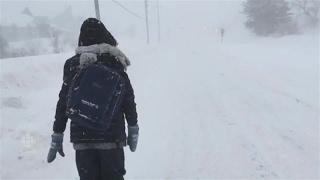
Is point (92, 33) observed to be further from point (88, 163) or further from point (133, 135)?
point (88, 163)

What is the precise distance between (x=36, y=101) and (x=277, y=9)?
5039 cm

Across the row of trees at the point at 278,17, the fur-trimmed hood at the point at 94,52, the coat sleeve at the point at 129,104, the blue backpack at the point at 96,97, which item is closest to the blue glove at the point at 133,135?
the coat sleeve at the point at 129,104

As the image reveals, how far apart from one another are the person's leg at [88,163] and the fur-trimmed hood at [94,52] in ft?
2.92

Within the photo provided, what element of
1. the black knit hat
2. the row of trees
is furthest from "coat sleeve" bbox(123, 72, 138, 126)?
the row of trees

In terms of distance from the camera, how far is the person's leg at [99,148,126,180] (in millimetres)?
4129

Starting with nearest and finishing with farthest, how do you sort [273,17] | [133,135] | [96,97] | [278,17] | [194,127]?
[96,97] → [133,135] → [194,127] → [273,17] → [278,17]

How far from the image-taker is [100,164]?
13.9ft

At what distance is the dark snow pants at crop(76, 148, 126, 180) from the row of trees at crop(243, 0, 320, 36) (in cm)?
5507

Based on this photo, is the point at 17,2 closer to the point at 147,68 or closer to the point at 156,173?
the point at 147,68

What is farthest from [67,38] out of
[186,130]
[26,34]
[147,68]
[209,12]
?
[186,130]

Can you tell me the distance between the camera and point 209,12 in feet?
311


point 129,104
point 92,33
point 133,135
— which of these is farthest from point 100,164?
point 92,33

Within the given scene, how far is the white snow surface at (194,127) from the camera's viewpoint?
674 cm

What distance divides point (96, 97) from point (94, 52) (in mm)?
452
